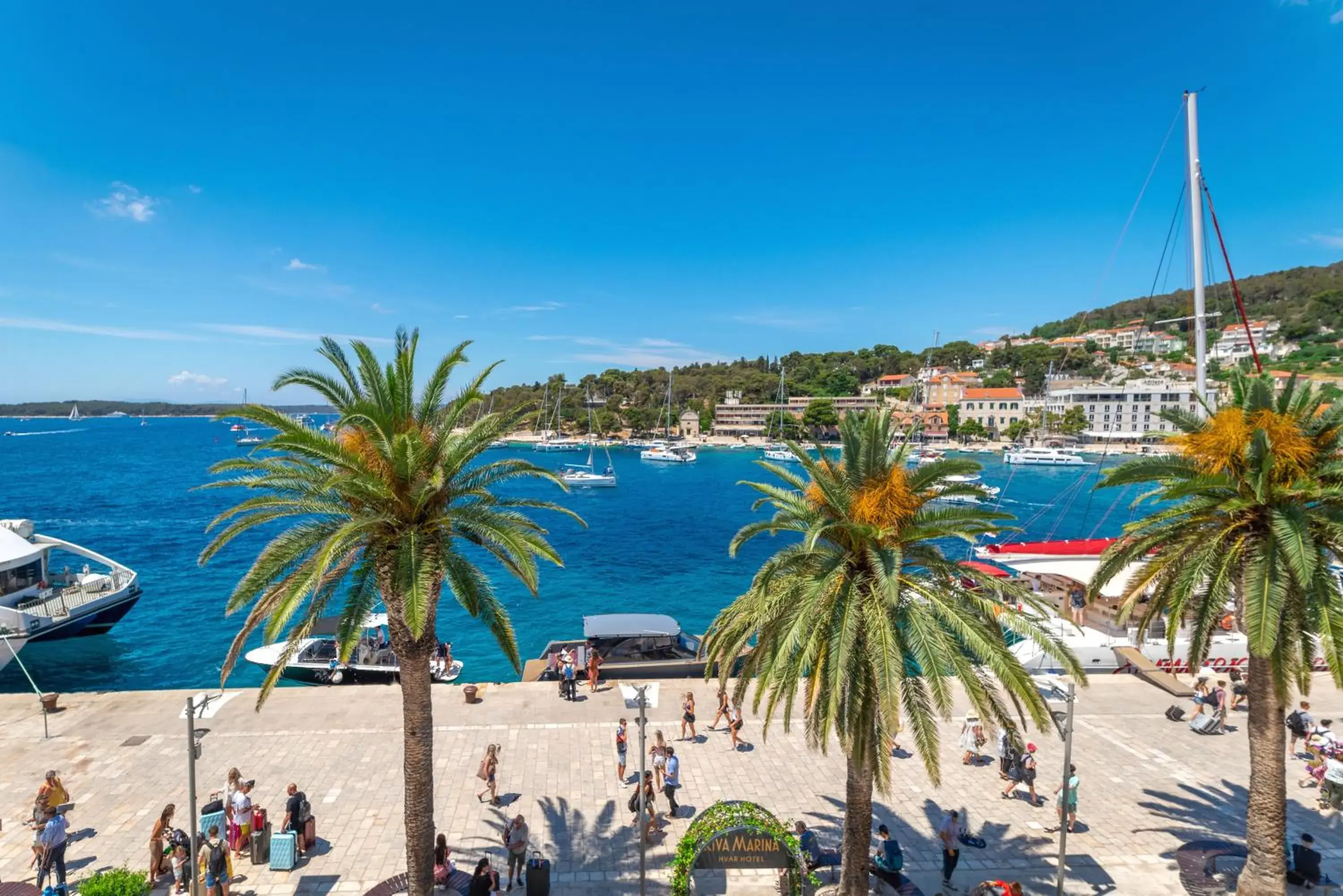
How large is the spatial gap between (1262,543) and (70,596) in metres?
38.0

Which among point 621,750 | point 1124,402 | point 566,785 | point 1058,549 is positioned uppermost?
point 1124,402

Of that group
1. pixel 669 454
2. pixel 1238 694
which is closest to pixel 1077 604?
pixel 1238 694

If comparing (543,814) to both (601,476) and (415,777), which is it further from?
(601,476)

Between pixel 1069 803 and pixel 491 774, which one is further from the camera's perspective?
pixel 491 774

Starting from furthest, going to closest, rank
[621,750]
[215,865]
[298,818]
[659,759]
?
[621,750] < [659,759] < [298,818] < [215,865]

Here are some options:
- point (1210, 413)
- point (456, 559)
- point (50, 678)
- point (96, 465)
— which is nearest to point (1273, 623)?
point (1210, 413)

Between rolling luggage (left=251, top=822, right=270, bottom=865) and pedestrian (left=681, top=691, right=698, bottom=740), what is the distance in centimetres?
871

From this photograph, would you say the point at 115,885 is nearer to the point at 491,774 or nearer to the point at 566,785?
the point at 491,774

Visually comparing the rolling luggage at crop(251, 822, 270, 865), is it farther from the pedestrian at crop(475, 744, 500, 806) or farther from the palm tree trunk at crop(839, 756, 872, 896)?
the palm tree trunk at crop(839, 756, 872, 896)

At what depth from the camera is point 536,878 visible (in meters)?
10.4

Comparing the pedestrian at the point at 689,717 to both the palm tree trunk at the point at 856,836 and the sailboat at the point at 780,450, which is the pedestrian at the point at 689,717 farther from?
the sailboat at the point at 780,450

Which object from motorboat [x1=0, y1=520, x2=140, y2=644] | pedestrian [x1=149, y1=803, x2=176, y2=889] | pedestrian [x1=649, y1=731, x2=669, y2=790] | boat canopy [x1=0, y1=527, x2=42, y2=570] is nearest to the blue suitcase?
Answer: pedestrian [x1=149, y1=803, x2=176, y2=889]

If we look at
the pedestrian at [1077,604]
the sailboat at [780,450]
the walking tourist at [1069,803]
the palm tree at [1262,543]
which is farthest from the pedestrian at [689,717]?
the sailboat at [780,450]

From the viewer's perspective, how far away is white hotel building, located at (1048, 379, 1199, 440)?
4685 inches
